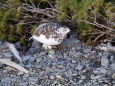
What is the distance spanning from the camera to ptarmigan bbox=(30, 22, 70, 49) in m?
3.38

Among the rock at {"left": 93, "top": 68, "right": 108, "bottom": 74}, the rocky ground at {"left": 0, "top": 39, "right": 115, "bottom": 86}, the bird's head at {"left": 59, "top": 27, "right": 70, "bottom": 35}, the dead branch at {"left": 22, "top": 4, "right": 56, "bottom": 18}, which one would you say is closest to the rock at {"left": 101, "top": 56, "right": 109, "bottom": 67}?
the rocky ground at {"left": 0, "top": 39, "right": 115, "bottom": 86}

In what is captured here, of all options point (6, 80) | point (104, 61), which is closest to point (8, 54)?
point (6, 80)

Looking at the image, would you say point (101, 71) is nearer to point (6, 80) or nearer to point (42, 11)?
point (6, 80)

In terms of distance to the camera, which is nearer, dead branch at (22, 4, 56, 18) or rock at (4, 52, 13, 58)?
rock at (4, 52, 13, 58)

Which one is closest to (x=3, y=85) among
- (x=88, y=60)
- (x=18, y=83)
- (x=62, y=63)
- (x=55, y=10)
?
(x=18, y=83)

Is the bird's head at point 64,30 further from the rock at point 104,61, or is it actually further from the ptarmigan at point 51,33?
the rock at point 104,61

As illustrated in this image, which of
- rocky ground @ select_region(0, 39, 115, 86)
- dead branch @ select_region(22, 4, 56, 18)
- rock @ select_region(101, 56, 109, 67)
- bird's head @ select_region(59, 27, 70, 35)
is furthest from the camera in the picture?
dead branch @ select_region(22, 4, 56, 18)

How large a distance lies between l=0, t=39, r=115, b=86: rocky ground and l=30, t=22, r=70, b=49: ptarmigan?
0.14 meters

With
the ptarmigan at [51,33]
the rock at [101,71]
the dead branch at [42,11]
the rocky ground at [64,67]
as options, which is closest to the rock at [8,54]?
the rocky ground at [64,67]

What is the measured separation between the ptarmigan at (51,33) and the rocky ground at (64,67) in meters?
0.14

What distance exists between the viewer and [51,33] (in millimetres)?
3377

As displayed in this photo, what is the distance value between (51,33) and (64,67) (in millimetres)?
450

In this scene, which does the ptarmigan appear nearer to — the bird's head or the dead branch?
the bird's head

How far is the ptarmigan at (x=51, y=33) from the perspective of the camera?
3.38 metres
